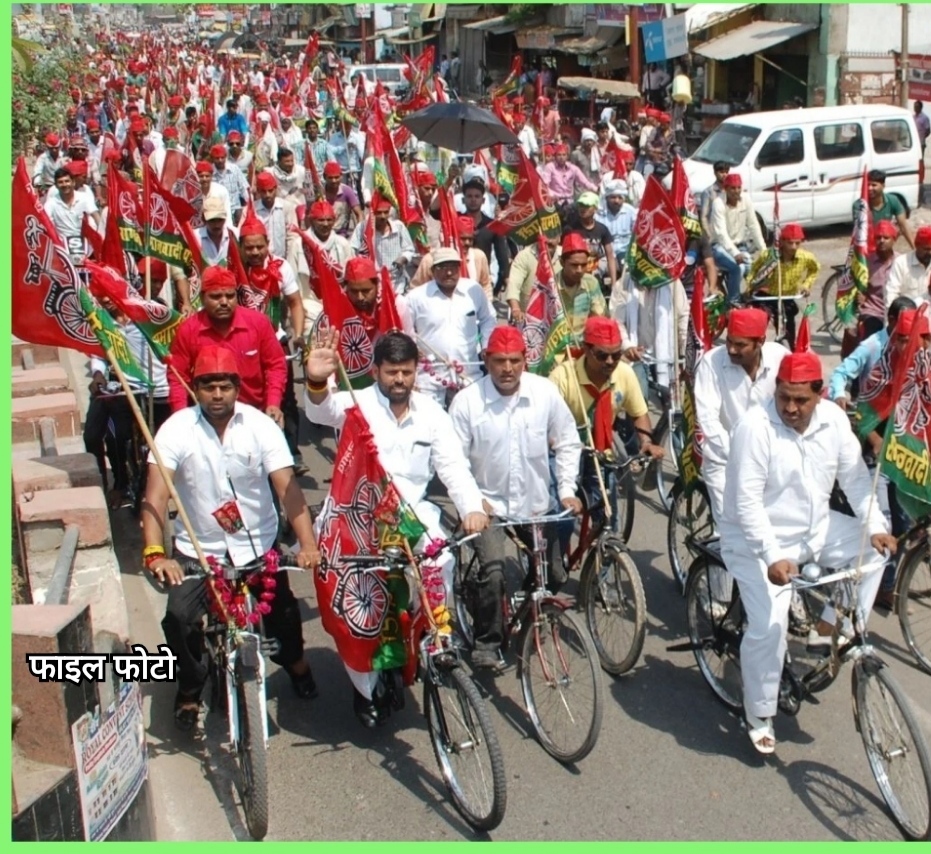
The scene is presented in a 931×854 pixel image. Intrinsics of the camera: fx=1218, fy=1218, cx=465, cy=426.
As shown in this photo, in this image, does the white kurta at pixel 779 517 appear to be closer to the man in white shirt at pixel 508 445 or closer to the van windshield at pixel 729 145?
the man in white shirt at pixel 508 445

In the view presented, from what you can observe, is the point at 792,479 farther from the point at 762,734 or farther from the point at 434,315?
the point at 434,315

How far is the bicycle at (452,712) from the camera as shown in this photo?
4.66 m

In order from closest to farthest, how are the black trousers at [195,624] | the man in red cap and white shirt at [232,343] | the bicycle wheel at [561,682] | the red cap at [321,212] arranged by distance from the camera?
the bicycle wheel at [561,682], the black trousers at [195,624], the man in red cap and white shirt at [232,343], the red cap at [321,212]

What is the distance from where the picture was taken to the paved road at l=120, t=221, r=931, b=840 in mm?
4883

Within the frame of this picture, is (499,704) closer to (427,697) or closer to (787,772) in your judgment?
(427,697)

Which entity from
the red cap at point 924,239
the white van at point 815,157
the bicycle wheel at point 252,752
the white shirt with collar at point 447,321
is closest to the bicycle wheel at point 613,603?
the bicycle wheel at point 252,752

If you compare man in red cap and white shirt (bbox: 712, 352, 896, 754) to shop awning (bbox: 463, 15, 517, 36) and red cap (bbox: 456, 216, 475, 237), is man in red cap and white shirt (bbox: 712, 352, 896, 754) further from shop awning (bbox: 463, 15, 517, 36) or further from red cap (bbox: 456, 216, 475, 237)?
shop awning (bbox: 463, 15, 517, 36)

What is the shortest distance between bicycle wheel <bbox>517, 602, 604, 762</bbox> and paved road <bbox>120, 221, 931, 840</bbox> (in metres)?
0.11

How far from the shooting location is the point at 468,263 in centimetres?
962

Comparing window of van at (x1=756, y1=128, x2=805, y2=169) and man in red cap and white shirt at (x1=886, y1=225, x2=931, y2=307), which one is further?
window of van at (x1=756, y1=128, x2=805, y2=169)

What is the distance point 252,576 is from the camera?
5.19 m

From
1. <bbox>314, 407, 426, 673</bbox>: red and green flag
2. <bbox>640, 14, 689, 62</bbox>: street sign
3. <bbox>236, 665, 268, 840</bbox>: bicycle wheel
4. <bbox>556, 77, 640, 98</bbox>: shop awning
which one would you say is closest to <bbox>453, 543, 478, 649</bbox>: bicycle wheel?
<bbox>314, 407, 426, 673</bbox>: red and green flag

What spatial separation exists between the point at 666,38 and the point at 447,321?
2080 cm

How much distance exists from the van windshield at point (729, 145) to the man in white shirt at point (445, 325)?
10473mm
